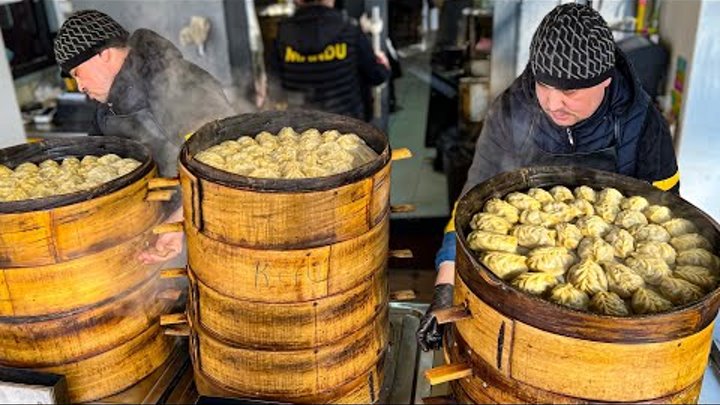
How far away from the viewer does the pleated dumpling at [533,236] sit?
6.79 ft

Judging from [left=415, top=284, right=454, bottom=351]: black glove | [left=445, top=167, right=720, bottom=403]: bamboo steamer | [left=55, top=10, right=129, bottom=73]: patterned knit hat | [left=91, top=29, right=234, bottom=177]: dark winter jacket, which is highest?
[left=55, top=10, right=129, bottom=73]: patterned knit hat

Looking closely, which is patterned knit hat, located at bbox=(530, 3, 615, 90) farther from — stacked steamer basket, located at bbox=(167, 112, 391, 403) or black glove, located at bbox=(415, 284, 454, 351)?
black glove, located at bbox=(415, 284, 454, 351)

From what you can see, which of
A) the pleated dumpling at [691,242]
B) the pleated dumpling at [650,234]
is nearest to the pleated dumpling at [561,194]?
the pleated dumpling at [650,234]

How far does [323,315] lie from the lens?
2125 mm

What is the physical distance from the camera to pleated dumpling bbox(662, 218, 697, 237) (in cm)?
211

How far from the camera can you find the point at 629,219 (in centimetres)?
216

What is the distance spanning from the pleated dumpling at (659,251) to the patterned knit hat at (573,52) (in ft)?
2.03

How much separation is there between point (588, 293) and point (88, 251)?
5.51ft

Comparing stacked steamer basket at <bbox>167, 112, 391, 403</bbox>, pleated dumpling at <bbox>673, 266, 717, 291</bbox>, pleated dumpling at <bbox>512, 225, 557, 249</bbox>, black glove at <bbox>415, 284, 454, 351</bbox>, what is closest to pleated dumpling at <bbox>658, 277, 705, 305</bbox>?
pleated dumpling at <bbox>673, 266, 717, 291</bbox>

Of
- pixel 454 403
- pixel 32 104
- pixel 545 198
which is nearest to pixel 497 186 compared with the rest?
pixel 545 198

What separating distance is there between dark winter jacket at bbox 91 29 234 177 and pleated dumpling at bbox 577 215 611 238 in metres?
1.91

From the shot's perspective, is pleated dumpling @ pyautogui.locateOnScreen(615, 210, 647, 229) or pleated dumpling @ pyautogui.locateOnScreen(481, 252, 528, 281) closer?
pleated dumpling @ pyautogui.locateOnScreen(481, 252, 528, 281)

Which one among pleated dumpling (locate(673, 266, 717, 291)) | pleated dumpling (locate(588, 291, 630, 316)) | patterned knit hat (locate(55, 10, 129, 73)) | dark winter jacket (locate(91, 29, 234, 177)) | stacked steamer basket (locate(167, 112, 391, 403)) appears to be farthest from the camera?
dark winter jacket (locate(91, 29, 234, 177))

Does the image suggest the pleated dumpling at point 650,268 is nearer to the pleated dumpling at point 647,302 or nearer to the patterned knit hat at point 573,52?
the pleated dumpling at point 647,302
